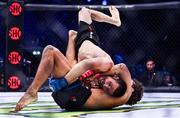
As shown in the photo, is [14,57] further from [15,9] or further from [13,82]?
[15,9]

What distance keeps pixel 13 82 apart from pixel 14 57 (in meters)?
0.20

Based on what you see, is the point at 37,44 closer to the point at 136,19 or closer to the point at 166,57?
the point at 136,19

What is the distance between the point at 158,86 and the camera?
3.62 metres

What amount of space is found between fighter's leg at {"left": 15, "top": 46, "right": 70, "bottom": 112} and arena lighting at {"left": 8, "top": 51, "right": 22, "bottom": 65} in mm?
1670

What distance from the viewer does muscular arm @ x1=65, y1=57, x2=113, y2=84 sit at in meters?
1.86

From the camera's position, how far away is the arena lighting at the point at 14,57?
11.7 feet

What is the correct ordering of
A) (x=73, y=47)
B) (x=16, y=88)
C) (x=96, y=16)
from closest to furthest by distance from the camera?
(x=73, y=47) → (x=96, y=16) → (x=16, y=88)

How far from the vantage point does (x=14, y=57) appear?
3.57m

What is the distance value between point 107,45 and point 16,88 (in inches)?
34.4

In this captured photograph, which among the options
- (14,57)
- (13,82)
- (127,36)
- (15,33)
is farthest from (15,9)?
(127,36)

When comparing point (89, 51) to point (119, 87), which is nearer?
point (119, 87)

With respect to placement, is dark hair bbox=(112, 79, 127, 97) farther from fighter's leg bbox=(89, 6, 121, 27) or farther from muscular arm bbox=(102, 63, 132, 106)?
fighter's leg bbox=(89, 6, 121, 27)

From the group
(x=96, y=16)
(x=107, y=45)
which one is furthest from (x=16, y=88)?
(x=96, y=16)

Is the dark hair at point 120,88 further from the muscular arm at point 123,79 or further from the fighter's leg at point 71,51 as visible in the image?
the fighter's leg at point 71,51
